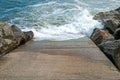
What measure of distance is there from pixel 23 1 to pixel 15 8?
7.92 feet

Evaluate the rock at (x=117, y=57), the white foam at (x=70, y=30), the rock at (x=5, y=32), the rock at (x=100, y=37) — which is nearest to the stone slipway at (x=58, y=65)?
the rock at (x=117, y=57)

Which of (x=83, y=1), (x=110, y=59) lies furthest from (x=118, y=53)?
(x=83, y=1)

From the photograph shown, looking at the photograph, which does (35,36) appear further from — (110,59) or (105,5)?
(105,5)

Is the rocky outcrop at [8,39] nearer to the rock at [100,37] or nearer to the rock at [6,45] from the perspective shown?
the rock at [6,45]

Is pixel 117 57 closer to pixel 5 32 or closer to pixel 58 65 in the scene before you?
pixel 58 65

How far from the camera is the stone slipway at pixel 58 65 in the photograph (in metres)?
4.39

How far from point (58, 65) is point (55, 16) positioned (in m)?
7.90

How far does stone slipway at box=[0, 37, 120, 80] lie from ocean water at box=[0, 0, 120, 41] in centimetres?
236

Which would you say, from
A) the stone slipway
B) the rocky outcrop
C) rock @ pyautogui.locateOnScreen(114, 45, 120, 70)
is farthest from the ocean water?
rock @ pyautogui.locateOnScreen(114, 45, 120, 70)

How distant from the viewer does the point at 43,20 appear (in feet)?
39.8

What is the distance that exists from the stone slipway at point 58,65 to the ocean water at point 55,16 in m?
2.36

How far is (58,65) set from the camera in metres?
4.99

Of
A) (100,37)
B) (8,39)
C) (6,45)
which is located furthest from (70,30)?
(6,45)

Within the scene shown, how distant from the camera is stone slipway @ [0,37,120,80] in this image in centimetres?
439
